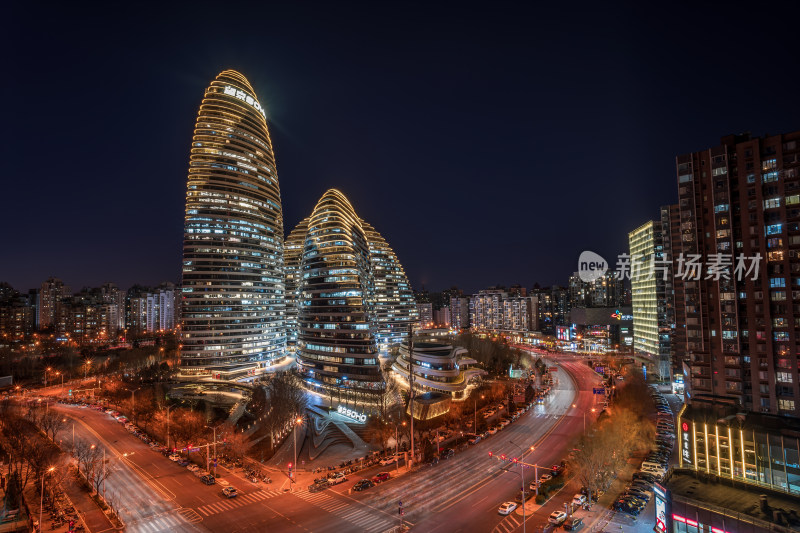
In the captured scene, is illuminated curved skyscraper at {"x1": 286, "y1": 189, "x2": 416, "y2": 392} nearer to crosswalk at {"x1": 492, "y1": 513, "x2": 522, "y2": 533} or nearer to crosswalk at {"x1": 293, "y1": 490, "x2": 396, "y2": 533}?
crosswalk at {"x1": 293, "y1": 490, "x2": 396, "y2": 533}

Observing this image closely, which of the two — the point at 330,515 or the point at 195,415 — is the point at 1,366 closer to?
the point at 195,415

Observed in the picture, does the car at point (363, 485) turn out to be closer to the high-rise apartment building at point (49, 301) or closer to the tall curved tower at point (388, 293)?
the tall curved tower at point (388, 293)

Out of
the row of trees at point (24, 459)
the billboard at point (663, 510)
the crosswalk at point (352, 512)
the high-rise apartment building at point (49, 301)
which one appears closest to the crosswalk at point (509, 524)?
the crosswalk at point (352, 512)

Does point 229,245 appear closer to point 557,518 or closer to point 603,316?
point 557,518

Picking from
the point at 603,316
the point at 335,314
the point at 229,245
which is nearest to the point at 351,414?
the point at 335,314

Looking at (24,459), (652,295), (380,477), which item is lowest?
(380,477)

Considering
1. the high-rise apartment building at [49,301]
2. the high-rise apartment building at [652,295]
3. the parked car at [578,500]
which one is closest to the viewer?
the parked car at [578,500]

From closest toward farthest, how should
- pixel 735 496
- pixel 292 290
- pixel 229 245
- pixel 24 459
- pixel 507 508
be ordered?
pixel 735 496, pixel 507 508, pixel 24 459, pixel 229 245, pixel 292 290
